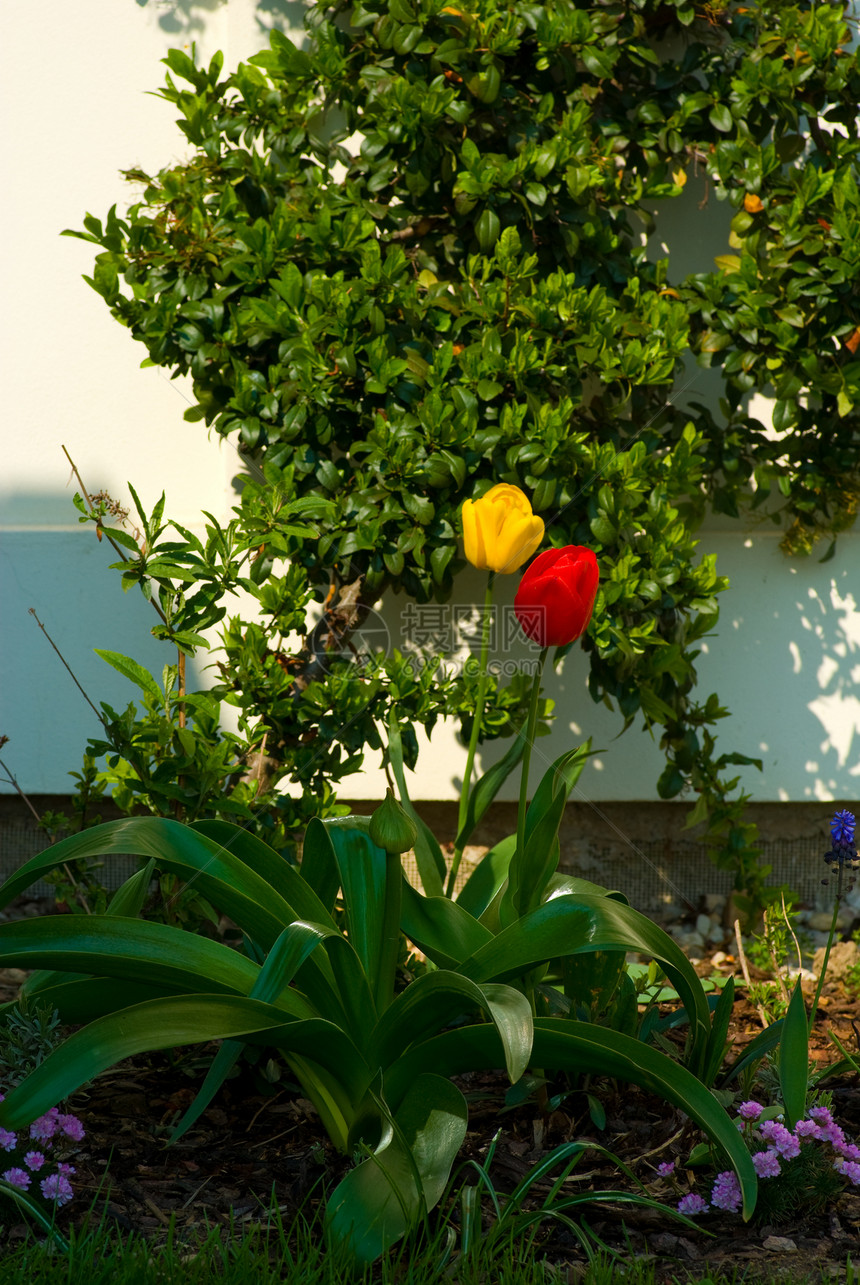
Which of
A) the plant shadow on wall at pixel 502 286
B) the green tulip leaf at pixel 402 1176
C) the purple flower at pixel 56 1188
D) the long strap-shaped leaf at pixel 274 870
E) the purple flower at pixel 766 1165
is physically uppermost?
the plant shadow on wall at pixel 502 286

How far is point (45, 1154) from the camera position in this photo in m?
1.58

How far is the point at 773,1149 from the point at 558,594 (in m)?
0.89

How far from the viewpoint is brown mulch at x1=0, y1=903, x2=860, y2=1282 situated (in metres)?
1.49

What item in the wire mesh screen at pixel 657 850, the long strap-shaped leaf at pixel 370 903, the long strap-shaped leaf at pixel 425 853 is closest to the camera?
the long strap-shaped leaf at pixel 370 903

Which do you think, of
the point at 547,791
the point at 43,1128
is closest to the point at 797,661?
the point at 547,791

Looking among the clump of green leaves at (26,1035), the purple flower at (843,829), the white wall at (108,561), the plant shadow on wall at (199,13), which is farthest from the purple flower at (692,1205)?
the plant shadow on wall at (199,13)

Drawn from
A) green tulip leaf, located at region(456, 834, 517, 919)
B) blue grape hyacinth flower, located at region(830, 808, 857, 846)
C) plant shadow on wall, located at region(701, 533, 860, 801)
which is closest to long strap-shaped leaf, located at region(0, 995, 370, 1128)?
green tulip leaf, located at region(456, 834, 517, 919)

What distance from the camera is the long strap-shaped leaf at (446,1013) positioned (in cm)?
A: 133

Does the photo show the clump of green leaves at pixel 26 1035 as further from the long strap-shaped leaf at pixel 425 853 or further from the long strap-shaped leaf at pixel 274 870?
the long strap-shaped leaf at pixel 425 853

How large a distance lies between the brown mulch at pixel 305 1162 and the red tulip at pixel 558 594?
80cm

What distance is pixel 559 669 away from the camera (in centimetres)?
314

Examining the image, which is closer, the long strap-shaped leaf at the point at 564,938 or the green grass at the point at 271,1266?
the green grass at the point at 271,1266

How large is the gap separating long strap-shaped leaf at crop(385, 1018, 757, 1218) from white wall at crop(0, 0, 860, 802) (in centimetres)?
159

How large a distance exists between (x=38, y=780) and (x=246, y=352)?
142cm
